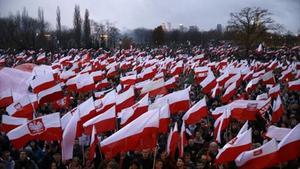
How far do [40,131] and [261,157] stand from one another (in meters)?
5.48

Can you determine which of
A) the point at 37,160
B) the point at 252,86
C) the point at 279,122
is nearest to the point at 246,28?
the point at 252,86

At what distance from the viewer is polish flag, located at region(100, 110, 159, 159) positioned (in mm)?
9500

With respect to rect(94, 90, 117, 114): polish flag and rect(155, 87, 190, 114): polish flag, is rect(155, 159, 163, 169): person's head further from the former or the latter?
rect(155, 87, 190, 114): polish flag

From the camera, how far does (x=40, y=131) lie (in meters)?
11.3

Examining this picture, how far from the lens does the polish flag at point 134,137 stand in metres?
9.50

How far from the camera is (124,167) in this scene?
1032 cm

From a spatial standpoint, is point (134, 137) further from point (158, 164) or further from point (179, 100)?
point (179, 100)

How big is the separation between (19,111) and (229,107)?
6.16 meters

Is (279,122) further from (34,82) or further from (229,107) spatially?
(34,82)

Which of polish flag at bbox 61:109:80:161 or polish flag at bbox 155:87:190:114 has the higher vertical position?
polish flag at bbox 155:87:190:114

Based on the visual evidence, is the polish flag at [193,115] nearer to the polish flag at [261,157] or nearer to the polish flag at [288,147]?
the polish flag at [261,157]

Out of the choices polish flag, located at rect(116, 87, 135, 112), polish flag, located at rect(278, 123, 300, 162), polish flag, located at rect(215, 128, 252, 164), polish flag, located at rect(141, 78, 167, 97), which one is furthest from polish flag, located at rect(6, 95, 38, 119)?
polish flag, located at rect(278, 123, 300, 162)

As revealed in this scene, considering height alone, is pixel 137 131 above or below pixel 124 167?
above

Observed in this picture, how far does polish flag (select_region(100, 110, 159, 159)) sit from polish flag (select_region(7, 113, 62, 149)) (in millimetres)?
2023
